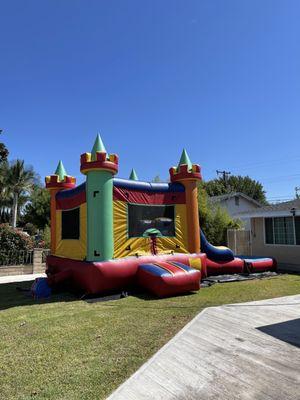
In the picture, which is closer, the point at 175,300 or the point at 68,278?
the point at 175,300

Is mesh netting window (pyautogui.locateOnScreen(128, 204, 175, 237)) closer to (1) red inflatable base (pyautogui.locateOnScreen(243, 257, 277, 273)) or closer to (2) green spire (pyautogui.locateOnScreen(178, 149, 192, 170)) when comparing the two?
(2) green spire (pyautogui.locateOnScreen(178, 149, 192, 170))

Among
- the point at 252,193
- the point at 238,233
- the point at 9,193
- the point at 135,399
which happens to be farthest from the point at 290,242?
the point at 252,193

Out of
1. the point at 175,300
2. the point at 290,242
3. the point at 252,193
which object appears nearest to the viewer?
the point at 175,300

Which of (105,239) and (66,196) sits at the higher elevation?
(66,196)

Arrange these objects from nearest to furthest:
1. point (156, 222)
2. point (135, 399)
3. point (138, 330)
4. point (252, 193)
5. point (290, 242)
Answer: point (135, 399), point (138, 330), point (156, 222), point (290, 242), point (252, 193)

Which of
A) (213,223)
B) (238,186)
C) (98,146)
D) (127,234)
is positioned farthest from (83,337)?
(238,186)

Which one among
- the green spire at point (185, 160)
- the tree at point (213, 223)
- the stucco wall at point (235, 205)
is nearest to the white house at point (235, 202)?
the stucco wall at point (235, 205)

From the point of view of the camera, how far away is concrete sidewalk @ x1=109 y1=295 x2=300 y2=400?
3564 mm

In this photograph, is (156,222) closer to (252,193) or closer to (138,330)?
(138,330)

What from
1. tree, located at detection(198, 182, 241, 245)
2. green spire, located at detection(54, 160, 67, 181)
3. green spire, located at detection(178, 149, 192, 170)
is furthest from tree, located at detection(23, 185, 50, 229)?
green spire, located at detection(178, 149, 192, 170)

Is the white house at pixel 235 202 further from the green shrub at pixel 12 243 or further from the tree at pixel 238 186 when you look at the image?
the green shrub at pixel 12 243

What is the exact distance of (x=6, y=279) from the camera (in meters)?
13.4

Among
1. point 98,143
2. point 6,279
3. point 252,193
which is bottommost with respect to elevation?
point 6,279

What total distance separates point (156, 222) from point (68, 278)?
3354mm
